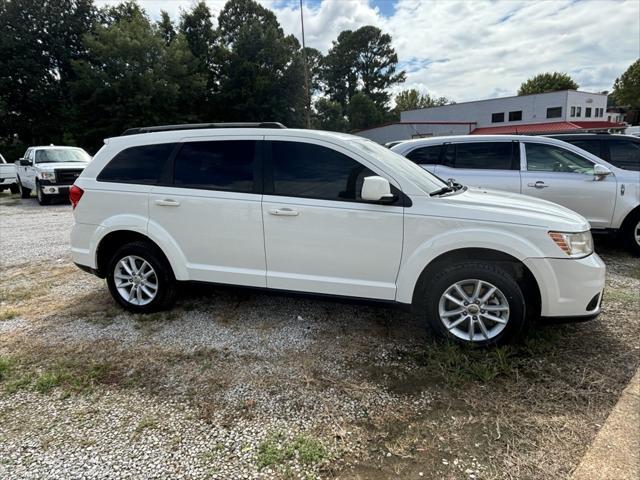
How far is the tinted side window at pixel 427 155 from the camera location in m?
6.46

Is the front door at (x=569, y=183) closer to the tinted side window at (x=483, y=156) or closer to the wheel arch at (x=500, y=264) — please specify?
the tinted side window at (x=483, y=156)

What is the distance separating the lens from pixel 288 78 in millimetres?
35656

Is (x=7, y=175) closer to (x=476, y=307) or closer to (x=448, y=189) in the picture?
(x=448, y=189)

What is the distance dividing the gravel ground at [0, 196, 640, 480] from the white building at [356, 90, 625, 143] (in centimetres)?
3422

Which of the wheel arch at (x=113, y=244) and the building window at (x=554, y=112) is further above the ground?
the building window at (x=554, y=112)

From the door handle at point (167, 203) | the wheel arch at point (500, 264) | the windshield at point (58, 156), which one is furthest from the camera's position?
the windshield at point (58, 156)

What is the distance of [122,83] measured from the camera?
2648 centimetres

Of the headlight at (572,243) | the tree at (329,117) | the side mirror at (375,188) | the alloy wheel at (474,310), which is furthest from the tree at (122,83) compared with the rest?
the headlight at (572,243)

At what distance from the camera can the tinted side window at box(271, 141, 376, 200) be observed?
11.0 ft

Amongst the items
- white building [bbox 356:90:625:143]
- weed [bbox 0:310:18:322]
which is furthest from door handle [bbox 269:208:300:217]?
white building [bbox 356:90:625:143]

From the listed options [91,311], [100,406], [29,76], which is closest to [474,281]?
[100,406]

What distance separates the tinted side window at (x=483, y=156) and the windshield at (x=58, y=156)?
1261 cm

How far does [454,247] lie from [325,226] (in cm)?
105

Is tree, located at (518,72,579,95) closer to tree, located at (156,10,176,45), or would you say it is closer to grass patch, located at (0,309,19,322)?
tree, located at (156,10,176,45)
